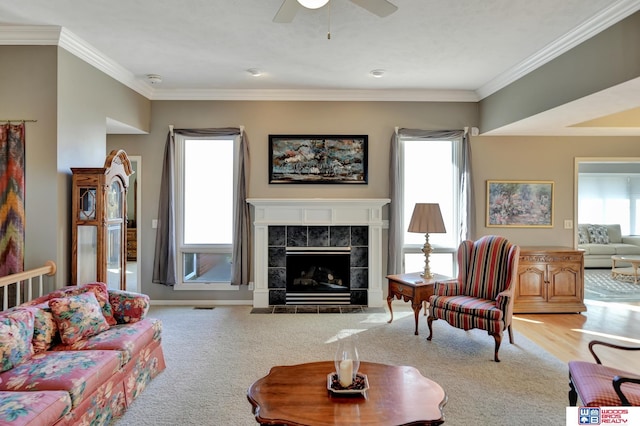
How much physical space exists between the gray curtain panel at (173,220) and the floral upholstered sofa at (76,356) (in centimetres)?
199

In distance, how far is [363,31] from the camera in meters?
3.39

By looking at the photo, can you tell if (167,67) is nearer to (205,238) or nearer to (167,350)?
(205,238)

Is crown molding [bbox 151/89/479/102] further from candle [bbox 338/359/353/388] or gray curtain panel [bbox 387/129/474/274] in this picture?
candle [bbox 338/359/353/388]

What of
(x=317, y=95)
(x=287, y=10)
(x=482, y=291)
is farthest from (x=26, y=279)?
(x=482, y=291)

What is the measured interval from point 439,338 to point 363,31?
10.2 ft

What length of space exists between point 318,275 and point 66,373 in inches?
139

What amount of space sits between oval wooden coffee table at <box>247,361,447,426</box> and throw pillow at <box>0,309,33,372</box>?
1.49m

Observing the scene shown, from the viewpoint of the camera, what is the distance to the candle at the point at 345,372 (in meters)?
2.02

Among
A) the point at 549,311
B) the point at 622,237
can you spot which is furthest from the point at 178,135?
the point at 622,237

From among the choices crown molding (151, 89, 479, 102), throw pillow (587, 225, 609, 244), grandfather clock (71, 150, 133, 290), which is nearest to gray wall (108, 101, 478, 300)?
crown molding (151, 89, 479, 102)

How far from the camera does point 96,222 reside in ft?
11.1

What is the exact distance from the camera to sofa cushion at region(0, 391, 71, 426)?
1774 millimetres

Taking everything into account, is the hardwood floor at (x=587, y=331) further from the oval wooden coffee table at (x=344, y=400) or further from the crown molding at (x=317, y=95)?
the crown molding at (x=317, y=95)

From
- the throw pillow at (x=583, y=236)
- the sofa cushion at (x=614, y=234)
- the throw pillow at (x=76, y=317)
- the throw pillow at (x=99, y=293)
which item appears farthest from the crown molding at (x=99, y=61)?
the sofa cushion at (x=614, y=234)
